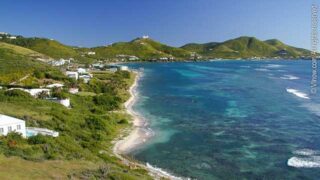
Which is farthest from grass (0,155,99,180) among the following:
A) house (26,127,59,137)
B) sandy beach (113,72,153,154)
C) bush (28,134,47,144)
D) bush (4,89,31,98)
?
bush (4,89,31,98)

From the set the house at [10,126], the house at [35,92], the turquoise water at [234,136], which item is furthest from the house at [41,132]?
the house at [35,92]

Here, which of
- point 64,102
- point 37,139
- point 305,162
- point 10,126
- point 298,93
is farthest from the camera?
point 298,93

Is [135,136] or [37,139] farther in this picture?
[135,136]

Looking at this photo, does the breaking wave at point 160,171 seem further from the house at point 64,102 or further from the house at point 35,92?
the house at point 35,92

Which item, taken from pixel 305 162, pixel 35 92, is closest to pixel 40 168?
pixel 305 162

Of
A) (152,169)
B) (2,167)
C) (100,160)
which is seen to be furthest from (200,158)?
(2,167)

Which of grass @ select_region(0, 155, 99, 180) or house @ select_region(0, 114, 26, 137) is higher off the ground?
house @ select_region(0, 114, 26, 137)

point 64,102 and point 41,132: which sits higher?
point 64,102

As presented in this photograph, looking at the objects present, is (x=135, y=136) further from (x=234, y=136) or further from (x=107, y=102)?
(x=107, y=102)

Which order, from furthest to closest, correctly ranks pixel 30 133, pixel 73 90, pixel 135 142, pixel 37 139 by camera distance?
pixel 73 90 < pixel 135 142 < pixel 30 133 < pixel 37 139

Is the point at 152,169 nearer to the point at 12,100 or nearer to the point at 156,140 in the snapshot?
the point at 156,140

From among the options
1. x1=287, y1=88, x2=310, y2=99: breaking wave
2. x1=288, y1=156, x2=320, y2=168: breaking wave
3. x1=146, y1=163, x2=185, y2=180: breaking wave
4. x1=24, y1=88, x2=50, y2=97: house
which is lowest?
x1=146, y1=163, x2=185, y2=180: breaking wave

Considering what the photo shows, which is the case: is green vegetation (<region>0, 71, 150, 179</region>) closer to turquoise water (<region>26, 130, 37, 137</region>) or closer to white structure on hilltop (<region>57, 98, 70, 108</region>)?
white structure on hilltop (<region>57, 98, 70, 108</region>)


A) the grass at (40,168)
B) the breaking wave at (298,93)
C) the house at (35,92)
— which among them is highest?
the house at (35,92)
